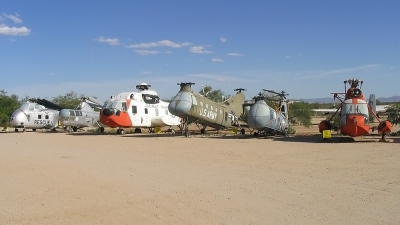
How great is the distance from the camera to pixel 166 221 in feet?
21.6

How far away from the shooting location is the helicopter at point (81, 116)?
33.3 meters

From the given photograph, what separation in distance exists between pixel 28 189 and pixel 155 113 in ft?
75.0

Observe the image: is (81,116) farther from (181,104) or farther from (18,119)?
(181,104)

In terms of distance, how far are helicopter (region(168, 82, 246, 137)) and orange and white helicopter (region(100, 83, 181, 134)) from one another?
3.74 m

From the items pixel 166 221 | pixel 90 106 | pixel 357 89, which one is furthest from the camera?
pixel 90 106

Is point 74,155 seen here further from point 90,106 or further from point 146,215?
point 90,106

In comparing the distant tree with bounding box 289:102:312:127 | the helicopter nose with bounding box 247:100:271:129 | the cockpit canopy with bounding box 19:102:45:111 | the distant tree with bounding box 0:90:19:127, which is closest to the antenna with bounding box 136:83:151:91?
the cockpit canopy with bounding box 19:102:45:111

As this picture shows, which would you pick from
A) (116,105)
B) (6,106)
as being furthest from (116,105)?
(6,106)

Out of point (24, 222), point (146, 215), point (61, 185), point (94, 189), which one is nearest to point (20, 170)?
point (61, 185)

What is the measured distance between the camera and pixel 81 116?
113 feet

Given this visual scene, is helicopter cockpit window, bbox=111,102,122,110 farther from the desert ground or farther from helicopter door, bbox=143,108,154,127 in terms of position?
the desert ground

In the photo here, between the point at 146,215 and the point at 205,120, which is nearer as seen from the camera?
the point at 146,215

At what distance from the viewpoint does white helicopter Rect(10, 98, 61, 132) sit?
33.3 meters

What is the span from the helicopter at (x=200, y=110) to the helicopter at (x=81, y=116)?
9.35 metres
